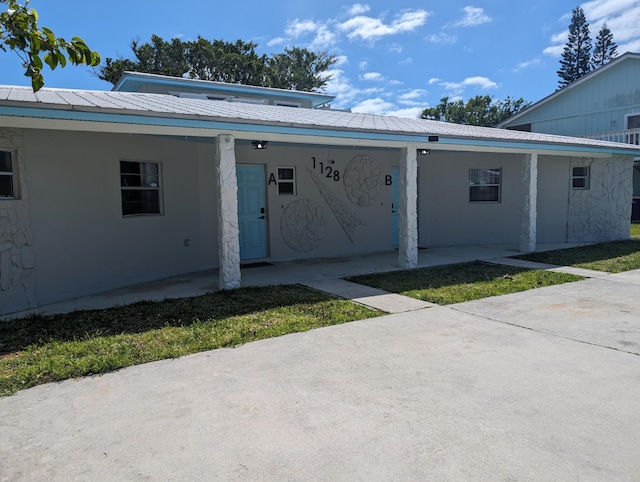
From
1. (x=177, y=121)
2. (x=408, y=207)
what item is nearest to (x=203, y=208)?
(x=177, y=121)

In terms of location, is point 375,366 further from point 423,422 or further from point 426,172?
point 426,172

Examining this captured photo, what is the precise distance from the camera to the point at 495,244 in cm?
1357

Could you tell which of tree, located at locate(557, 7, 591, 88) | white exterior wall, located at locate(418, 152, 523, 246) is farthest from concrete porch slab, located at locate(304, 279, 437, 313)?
tree, located at locate(557, 7, 591, 88)

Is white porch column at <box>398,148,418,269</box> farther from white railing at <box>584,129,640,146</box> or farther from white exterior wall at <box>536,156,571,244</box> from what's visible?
white railing at <box>584,129,640,146</box>

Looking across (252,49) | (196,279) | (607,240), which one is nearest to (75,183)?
(196,279)

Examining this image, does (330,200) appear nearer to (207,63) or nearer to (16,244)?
(16,244)

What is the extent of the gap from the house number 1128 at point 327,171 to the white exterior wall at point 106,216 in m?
2.57

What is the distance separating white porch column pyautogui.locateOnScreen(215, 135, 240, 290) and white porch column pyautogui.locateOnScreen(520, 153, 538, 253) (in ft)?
24.9

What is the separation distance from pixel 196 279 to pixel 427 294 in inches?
170

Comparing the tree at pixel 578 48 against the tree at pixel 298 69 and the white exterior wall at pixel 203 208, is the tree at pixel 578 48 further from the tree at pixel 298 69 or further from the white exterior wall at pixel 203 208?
the white exterior wall at pixel 203 208

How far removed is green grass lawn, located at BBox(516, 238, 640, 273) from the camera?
9677mm

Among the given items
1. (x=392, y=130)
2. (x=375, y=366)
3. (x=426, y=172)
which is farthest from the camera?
(x=426, y=172)

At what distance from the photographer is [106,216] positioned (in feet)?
25.8

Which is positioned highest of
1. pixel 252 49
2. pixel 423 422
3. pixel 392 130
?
pixel 252 49
